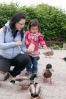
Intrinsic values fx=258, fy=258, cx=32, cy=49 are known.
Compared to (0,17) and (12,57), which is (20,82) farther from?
(0,17)

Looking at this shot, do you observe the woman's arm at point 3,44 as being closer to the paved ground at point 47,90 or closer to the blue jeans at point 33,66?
the paved ground at point 47,90

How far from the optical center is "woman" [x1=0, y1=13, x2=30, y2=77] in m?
4.32

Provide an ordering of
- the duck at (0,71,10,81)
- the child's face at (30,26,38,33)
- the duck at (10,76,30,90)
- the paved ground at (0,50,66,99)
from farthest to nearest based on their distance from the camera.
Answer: the child's face at (30,26,38,33) → the duck at (0,71,10,81) → the duck at (10,76,30,90) → the paved ground at (0,50,66,99)

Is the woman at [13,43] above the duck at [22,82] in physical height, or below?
above

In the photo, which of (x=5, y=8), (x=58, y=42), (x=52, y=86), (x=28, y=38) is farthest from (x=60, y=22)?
(x=52, y=86)

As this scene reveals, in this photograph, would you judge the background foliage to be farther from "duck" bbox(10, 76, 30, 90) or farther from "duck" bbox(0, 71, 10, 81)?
"duck" bbox(10, 76, 30, 90)

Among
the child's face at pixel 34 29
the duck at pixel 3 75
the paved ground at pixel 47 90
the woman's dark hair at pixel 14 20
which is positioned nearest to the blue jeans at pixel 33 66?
the paved ground at pixel 47 90

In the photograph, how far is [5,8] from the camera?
10.8 metres

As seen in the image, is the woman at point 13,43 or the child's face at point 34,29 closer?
the woman at point 13,43

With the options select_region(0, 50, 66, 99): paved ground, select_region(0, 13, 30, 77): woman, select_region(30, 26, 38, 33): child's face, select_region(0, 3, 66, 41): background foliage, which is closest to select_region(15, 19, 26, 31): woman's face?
select_region(0, 13, 30, 77): woman

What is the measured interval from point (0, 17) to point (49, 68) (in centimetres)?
610

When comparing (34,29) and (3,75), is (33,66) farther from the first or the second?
(3,75)

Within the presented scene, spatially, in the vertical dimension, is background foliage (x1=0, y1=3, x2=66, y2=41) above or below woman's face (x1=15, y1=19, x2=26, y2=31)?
below

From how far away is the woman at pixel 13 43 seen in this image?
170 inches
